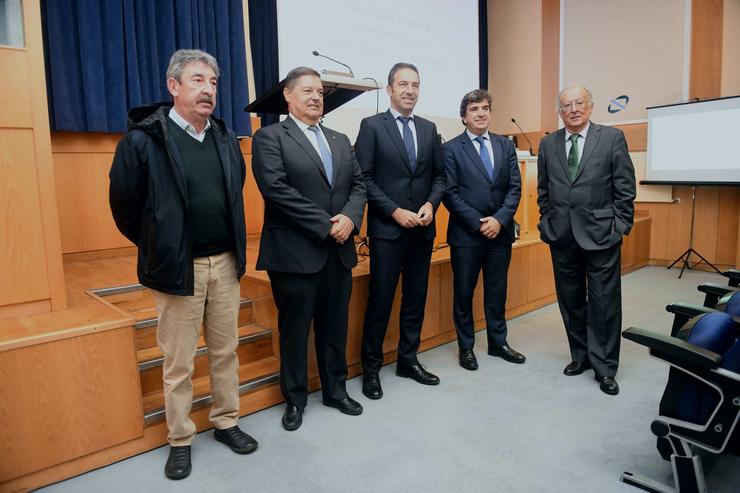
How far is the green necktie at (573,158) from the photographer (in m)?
2.75

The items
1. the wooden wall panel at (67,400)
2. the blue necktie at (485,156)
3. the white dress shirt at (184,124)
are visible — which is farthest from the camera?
the blue necktie at (485,156)

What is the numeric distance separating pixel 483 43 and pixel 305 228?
546 centimetres

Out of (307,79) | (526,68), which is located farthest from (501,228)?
(526,68)

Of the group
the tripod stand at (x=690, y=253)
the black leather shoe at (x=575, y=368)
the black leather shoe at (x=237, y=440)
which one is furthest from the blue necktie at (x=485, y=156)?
the tripod stand at (x=690, y=253)

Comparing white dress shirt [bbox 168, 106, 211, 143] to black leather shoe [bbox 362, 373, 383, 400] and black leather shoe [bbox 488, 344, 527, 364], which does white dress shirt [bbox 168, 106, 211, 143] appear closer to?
black leather shoe [bbox 362, 373, 383, 400]

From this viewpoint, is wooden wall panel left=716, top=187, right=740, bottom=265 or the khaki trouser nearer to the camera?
the khaki trouser

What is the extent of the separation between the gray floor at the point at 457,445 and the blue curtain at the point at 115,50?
2365 mm

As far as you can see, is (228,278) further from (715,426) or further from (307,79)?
(715,426)

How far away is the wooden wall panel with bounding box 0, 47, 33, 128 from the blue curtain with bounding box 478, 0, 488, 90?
18.2 ft

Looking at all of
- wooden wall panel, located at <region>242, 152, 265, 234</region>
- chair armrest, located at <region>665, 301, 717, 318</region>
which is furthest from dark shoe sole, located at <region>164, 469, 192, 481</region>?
wooden wall panel, located at <region>242, 152, 265, 234</region>

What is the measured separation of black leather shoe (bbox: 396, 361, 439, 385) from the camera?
9.22 ft

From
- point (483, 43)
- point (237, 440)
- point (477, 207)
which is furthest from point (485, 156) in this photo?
point (483, 43)

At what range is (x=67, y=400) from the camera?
1.97 meters

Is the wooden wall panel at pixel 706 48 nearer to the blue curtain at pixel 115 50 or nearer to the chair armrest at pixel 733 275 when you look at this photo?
the chair armrest at pixel 733 275
